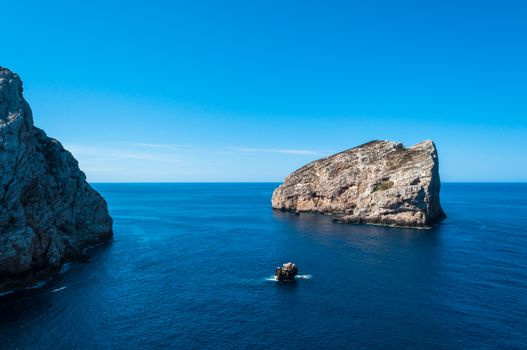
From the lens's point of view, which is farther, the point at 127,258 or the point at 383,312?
the point at 127,258

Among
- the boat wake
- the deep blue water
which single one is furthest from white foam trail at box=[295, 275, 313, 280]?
the deep blue water

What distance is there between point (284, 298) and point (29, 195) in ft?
185

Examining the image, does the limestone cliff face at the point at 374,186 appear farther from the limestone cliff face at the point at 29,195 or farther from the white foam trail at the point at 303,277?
the limestone cliff face at the point at 29,195

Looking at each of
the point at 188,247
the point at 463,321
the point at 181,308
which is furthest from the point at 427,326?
the point at 188,247

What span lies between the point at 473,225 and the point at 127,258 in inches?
5023

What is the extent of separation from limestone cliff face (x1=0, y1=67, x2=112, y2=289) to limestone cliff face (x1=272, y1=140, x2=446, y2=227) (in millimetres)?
102062

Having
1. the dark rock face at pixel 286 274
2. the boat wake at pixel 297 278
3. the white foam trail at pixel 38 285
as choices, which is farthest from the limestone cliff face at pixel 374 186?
the white foam trail at pixel 38 285

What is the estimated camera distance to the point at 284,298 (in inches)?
2589

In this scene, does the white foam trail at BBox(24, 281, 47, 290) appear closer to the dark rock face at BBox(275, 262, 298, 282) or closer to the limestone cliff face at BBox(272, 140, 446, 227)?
the dark rock face at BBox(275, 262, 298, 282)

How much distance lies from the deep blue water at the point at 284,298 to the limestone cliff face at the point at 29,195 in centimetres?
649

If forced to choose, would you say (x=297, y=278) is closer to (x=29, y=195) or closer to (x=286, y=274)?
(x=286, y=274)

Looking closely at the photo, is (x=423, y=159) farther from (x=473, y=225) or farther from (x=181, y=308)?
(x=181, y=308)

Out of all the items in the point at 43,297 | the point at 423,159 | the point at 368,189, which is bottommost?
the point at 43,297

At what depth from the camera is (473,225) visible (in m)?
142
